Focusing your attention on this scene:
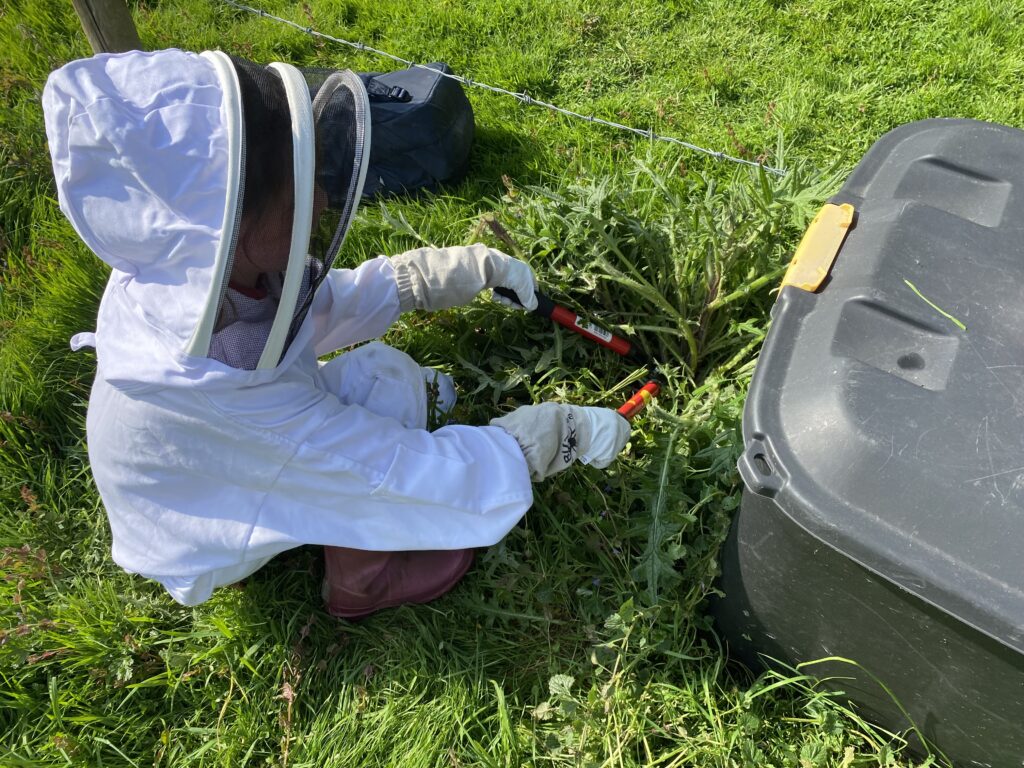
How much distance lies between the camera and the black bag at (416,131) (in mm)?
3396

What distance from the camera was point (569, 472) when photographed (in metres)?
2.58

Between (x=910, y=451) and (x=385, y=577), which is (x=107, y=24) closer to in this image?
(x=385, y=577)

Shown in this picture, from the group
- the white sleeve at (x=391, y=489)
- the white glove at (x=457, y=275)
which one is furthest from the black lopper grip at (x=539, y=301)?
the white sleeve at (x=391, y=489)

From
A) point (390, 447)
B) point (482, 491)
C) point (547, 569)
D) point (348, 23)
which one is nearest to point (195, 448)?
point (390, 447)

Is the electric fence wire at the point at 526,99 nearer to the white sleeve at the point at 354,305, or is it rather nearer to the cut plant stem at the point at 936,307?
the cut plant stem at the point at 936,307

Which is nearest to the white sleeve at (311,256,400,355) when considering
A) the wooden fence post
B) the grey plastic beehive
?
the grey plastic beehive

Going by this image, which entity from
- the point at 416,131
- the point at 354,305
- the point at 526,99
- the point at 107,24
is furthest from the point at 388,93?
the point at 354,305

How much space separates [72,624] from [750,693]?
2212 mm

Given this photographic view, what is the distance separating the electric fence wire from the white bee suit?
168cm

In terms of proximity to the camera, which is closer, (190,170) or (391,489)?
(190,170)

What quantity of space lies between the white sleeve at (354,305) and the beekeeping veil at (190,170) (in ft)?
2.73

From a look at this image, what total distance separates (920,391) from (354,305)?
1.86m

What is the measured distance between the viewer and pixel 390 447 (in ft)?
6.66

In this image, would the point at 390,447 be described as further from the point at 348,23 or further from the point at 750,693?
the point at 348,23
